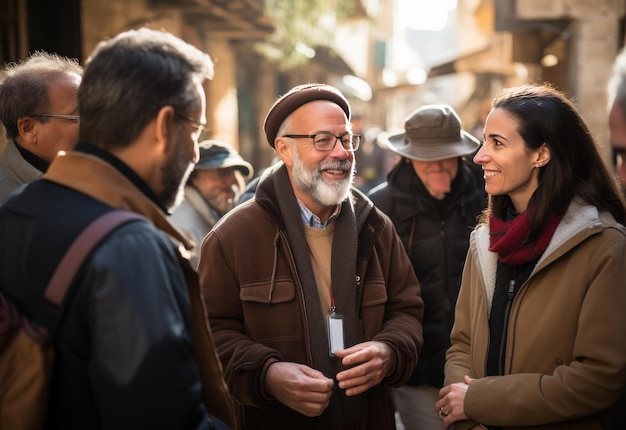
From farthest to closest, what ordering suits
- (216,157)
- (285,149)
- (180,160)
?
(216,157)
(285,149)
(180,160)

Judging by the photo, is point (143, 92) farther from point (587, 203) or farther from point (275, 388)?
point (587, 203)

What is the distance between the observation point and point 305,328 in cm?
306

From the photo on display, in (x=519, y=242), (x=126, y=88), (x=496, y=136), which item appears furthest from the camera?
(x=496, y=136)

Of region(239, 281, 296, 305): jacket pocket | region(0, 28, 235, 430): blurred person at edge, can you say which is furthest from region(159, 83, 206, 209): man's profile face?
region(239, 281, 296, 305): jacket pocket

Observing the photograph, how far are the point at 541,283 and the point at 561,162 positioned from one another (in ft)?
1.71

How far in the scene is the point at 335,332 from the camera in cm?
304

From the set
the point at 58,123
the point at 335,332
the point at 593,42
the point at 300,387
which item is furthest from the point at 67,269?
the point at 593,42

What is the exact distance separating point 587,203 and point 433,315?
1.69m

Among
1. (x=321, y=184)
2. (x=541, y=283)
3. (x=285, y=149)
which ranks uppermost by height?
(x=285, y=149)

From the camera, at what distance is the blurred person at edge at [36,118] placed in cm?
320

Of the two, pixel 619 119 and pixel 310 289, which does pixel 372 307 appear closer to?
pixel 310 289

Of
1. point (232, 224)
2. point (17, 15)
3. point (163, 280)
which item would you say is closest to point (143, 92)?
point (163, 280)

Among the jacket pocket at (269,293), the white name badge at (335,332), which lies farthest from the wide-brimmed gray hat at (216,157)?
the white name badge at (335,332)

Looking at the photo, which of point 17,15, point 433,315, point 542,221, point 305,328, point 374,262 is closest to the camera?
point 542,221
